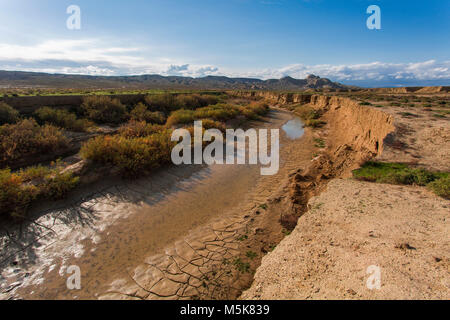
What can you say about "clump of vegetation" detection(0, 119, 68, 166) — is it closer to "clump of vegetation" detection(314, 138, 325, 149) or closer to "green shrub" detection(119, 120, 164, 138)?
"green shrub" detection(119, 120, 164, 138)

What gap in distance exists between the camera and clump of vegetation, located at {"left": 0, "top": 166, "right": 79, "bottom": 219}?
16.8ft

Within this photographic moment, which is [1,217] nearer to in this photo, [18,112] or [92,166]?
[92,166]

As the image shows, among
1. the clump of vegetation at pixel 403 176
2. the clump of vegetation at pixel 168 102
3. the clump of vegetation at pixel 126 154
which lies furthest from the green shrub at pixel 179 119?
the clump of vegetation at pixel 403 176

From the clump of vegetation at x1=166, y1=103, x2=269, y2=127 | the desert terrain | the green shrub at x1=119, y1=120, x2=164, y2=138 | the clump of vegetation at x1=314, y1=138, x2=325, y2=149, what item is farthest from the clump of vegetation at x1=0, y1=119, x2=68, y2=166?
the clump of vegetation at x1=314, y1=138, x2=325, y2=149

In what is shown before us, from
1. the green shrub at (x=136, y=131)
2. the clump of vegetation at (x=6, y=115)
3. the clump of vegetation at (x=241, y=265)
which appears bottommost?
the clump of vegetation at (x=241, y=265)

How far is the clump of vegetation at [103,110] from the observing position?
14086mm

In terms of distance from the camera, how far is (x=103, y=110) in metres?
14.5

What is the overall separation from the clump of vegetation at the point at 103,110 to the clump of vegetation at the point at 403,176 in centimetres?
1516

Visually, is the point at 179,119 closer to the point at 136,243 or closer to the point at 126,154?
the point at 126,154

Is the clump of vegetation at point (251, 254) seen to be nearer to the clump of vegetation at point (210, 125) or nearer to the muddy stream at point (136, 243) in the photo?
the muddy stream at point (136, 243)

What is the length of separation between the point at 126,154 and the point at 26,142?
4.17 meters

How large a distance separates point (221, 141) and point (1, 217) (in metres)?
9.78

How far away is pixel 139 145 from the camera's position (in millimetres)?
→ 8203
